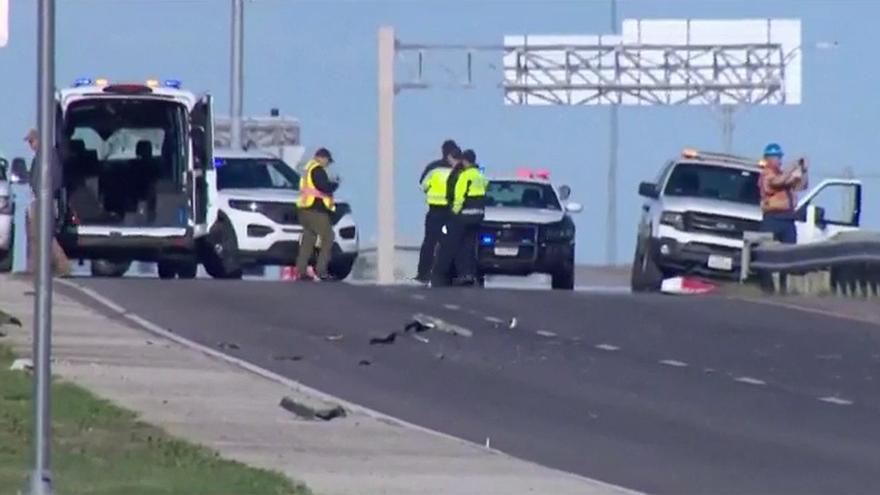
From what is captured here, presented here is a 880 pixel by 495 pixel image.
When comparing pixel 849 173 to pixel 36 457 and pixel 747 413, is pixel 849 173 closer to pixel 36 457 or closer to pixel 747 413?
pixel 747 413

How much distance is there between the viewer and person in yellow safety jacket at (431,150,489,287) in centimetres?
2952

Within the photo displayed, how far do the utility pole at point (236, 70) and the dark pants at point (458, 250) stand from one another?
14.4 metres

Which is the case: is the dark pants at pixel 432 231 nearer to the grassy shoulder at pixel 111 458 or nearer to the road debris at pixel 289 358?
the road debris at pixel 289 358

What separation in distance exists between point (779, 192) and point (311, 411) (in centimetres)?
1533

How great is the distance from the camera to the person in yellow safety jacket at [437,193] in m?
29.5

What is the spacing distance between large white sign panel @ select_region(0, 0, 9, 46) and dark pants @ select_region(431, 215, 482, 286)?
19028 millimetres

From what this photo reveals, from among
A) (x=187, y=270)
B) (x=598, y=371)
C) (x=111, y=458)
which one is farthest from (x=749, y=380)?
(x=187, y=270)

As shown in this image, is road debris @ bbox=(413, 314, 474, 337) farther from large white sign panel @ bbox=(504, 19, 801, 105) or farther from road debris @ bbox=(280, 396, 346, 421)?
large white sign panel @ bbox=(504, 19, 801, 105)

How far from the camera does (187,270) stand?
3164cm

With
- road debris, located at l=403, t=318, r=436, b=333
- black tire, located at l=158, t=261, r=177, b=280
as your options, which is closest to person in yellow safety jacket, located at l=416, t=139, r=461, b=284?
black tire, located at l=158, t=261, r=177, b=280

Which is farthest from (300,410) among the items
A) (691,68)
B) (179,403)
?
(691,68)

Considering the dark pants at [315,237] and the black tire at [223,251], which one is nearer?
the dark pants at [315,237]

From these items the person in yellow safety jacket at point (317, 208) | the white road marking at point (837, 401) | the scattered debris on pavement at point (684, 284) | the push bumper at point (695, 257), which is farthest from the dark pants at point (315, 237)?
the white road marking at point (837, 401)

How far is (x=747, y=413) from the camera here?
17.2 meters
